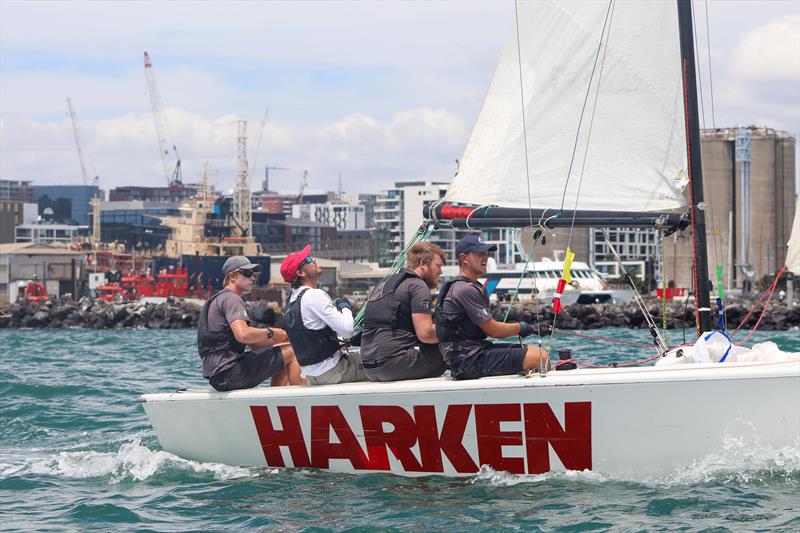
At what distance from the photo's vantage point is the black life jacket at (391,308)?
323 inches

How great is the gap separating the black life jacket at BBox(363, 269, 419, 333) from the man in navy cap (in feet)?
0.85

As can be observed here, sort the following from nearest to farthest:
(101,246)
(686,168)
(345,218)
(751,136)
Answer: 1. (686,168)
2. (751,136)
3. (101,246)
4. (345,218)

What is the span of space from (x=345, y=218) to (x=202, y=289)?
106m

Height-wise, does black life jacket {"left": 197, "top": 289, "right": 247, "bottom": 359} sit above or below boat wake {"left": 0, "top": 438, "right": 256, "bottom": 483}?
above

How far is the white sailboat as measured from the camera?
7402 millimetres

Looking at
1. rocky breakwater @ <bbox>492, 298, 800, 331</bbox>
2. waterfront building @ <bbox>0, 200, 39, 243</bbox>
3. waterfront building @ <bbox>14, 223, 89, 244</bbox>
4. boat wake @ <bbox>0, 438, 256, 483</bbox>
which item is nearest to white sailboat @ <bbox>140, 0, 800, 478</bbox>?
boat wake @ <bbox>0, 438, 256, 483</bbox>

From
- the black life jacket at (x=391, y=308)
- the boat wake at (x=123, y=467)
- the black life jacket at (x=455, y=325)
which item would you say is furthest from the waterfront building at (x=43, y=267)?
the black life jacket at (x=455, y=325)

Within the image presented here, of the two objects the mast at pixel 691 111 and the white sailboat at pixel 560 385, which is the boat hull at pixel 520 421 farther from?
the mast at pixel 691 111

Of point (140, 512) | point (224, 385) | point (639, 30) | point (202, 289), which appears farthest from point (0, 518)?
point (202, 289)

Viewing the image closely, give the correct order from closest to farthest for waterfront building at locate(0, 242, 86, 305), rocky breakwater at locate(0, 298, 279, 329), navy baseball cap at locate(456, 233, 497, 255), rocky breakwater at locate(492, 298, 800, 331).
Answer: navy baseball cap at locate(456, 233, 497, 255), rocky breakwater at locate(492, 298, 800, 331), rocky breakwater at locate(0, 298, 279, 329), waterfront building at locate(0, 242, 86, 305)

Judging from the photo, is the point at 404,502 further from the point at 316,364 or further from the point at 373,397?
the point at 316,364

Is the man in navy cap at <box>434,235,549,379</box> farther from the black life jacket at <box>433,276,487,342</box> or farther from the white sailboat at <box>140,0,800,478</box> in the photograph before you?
the white sailboat at <box>140,0,800,478</box>

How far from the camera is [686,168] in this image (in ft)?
30.3

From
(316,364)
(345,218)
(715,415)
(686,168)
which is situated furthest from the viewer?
(345,218)
